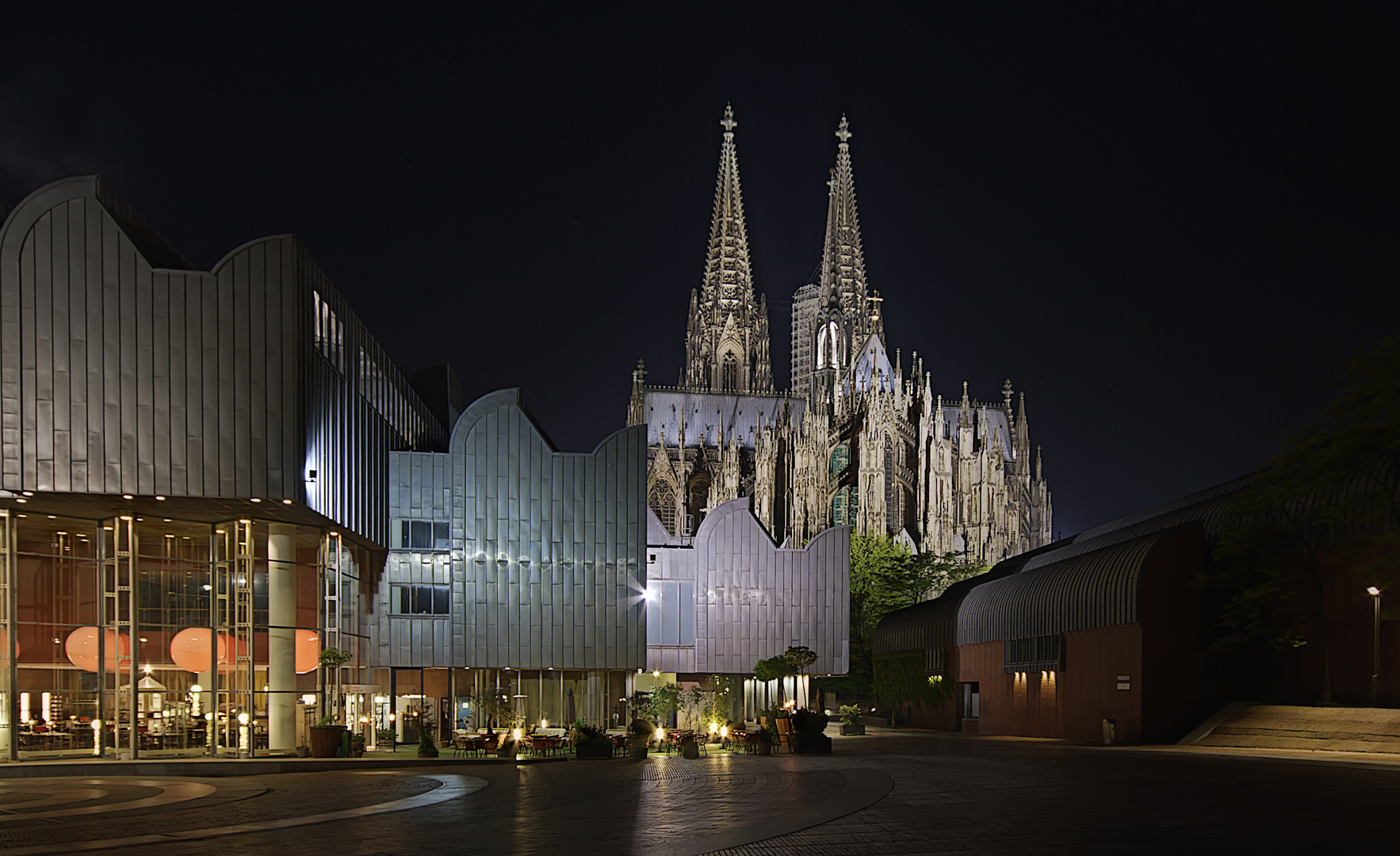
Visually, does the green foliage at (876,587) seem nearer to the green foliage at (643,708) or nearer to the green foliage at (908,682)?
the green foliage at (908,682)

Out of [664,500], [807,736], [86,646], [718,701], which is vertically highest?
[664,500]

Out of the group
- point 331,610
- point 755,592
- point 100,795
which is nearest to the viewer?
point 100,795

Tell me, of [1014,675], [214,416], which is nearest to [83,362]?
[214,416]

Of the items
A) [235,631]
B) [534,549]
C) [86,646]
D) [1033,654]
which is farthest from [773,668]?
[86,646]

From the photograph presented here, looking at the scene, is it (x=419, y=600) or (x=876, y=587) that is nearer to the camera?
(x=419, y=600)

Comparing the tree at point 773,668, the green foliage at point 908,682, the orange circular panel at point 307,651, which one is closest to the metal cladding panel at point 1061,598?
the green foliage at point 908,682

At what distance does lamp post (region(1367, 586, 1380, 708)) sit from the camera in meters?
33.2

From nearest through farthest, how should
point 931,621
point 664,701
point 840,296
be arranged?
1. point 664,701
2. point 931,621
3. point 840,296

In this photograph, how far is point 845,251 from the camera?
14712 centimetres

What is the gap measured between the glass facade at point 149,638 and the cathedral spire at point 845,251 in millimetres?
108887

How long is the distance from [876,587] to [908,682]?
18.6 m

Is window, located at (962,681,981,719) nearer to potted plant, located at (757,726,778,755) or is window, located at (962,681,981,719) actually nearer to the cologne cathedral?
potted plant, located at (757,726,778,755)

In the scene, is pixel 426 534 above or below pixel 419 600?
above

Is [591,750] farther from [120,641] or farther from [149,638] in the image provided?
[120,641]
